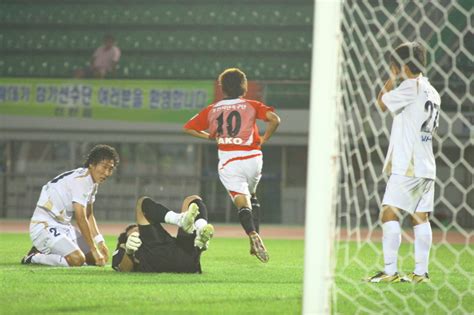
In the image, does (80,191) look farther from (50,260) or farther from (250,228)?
(250,228)

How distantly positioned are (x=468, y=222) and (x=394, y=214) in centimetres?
1200

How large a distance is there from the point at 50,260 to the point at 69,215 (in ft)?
1.19

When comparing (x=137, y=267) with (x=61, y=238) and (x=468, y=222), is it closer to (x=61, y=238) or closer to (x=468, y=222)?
(x=61, y=238)

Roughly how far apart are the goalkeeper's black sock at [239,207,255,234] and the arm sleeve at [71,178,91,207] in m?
1.23

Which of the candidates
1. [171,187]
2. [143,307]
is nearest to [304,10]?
[171,187]

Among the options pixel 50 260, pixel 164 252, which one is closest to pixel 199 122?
pixel 50 260

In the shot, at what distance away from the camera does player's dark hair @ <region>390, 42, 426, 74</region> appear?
5.93m

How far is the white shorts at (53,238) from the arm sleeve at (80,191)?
381 mm

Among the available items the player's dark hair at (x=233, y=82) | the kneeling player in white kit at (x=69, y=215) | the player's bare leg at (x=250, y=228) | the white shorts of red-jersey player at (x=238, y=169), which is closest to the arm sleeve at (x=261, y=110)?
the player's dark hair at (x=233, y=82)

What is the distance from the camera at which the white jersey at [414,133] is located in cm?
594

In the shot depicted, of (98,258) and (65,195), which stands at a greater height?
(65,195)

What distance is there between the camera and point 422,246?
608 cm

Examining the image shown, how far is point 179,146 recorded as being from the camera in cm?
1922

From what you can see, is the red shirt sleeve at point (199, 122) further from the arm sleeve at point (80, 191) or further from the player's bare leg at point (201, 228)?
the player's bare leg at point (201, 228)
